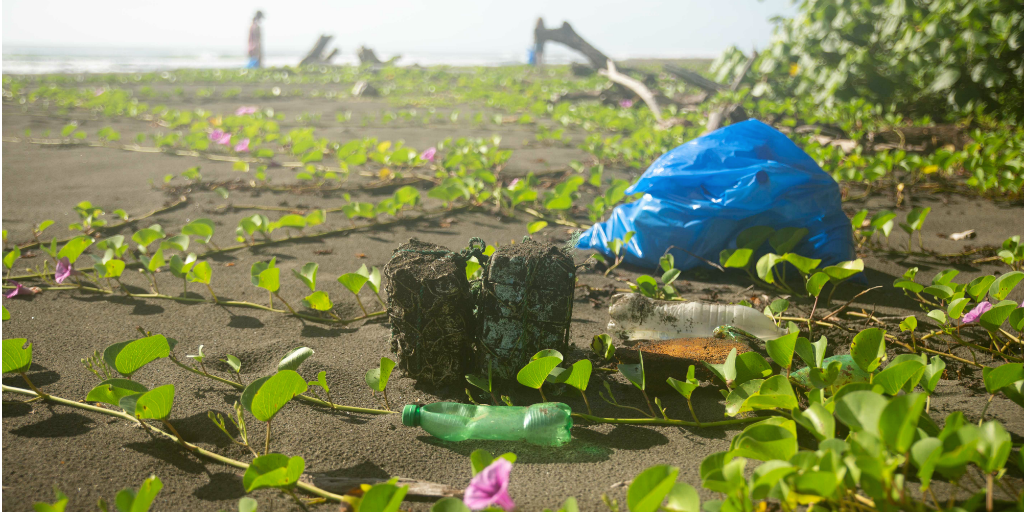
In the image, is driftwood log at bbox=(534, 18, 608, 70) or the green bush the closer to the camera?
the green bush

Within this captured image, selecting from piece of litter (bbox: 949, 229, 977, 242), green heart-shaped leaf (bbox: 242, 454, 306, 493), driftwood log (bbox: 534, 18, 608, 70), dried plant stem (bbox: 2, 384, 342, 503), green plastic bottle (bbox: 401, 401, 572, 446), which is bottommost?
dried plant stem (bbox: 2, 384, 342, 503)

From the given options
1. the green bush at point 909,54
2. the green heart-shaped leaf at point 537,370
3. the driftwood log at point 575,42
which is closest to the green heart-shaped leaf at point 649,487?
the green heart-shaped leaf at point 537,370

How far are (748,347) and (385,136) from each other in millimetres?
5321

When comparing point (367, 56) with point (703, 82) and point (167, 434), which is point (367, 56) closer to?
point (703, 82)

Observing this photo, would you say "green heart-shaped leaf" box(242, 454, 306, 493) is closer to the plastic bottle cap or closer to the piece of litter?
the plastic bottle cap

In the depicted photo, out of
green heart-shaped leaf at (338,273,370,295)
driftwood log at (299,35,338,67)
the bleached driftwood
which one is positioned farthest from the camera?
driftwood log at (299,35,338,67)

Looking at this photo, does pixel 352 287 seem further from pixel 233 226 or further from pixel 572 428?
pixel 233 226

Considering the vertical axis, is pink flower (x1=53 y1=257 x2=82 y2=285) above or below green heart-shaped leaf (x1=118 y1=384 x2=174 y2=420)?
above

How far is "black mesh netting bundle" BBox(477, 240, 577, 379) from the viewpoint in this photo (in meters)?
1.47

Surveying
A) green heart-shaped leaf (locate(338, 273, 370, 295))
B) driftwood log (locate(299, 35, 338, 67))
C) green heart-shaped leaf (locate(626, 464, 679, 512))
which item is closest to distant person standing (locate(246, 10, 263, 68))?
driftwood log (locate(299, 35, 338, 67))

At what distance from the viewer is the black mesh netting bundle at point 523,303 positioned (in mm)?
1475

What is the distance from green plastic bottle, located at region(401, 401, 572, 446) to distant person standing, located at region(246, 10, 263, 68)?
1862cm

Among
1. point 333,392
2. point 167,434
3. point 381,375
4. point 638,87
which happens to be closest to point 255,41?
point 638,87

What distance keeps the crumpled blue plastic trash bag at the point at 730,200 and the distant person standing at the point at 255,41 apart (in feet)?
58.4
